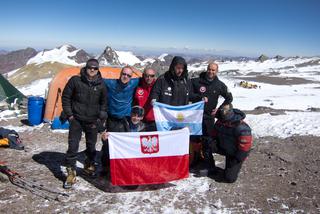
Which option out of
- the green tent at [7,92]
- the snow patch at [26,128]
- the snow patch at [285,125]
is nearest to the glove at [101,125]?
the snow patch at [26,128]

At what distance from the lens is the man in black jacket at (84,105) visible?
6953 millimetres

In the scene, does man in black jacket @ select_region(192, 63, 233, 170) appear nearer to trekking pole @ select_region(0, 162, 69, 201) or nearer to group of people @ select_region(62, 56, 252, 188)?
group of people @ select_region(62, 56, 252, 188)

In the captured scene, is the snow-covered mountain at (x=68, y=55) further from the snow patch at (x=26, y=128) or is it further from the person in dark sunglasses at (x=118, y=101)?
the person in dark sunglasses at (x=118, y=101)

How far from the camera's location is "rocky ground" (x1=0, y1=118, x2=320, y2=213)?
21.7 feet

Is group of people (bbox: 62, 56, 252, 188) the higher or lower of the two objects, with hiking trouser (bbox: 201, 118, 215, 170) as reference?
higher

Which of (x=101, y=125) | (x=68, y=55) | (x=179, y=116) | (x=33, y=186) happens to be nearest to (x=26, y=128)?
(x=33, y=186)

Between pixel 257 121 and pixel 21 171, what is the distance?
9.38 metres

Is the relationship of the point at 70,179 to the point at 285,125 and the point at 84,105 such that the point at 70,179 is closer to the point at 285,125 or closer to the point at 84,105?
the point at 84,105

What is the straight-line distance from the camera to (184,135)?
7.47 m

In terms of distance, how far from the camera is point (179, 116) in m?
8.26

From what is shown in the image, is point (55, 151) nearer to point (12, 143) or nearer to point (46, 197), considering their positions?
point (12, 143)

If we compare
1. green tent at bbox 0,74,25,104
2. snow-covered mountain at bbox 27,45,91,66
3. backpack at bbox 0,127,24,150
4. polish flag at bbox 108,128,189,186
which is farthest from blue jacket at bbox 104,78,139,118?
snow-covered mountain at bbox 27,45,91,66

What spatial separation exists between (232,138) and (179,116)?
1.42 meters

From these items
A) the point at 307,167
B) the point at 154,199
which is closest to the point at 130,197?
the point at 154,199
